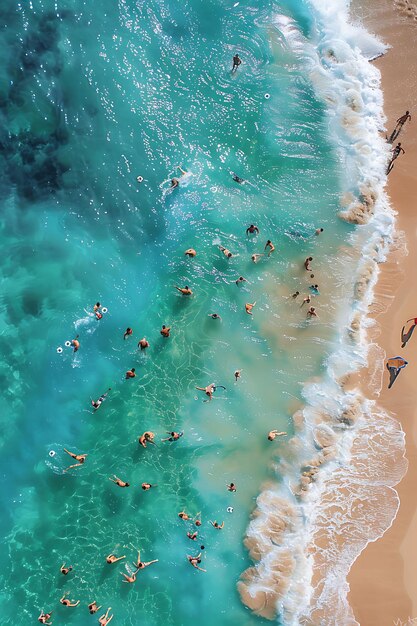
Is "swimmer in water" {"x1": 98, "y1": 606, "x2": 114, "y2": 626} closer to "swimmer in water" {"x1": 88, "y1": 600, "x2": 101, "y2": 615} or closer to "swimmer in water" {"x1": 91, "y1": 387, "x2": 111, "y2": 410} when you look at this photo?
"swimmer in water" {"x1": 88, "y1": 600, "x2": 101, "y2": 615}

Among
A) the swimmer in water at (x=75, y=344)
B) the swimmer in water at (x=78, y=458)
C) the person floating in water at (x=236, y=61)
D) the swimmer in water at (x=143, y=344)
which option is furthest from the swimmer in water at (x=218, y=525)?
the person floating in water at (x=236, y=61)

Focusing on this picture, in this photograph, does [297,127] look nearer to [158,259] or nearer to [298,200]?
[298,200]

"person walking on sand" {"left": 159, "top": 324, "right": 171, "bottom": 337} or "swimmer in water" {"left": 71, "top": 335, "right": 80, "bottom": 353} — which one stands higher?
"person walking on sand" {"left": 159, "top": 324, "right": 171, "bottom": 337}

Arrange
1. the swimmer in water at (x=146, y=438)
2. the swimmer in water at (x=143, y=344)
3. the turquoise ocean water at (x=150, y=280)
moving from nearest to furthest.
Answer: the turquoise ocean water at (x=150, y=280)
the swimmer in water at (x=146, y=438)
the swimmer in water at (x=143, y=344)

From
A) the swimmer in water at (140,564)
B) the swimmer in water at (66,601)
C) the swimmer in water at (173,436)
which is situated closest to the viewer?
the swimmer in water at (66,601)

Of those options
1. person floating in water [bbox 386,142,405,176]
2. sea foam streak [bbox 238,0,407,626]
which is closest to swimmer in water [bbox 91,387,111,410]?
sea foam streak [bbox 238,0,407,626]

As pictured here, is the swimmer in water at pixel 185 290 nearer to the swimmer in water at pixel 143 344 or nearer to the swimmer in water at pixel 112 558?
the swimmer in water at pixel 143 344

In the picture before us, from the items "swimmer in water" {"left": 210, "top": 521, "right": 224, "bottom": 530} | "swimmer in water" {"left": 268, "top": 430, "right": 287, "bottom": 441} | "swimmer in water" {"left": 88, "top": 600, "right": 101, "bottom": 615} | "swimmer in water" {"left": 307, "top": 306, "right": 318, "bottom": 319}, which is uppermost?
"swimmer in water" {"left": 307, "top": 306, "right": 318, "bottom": 319}
